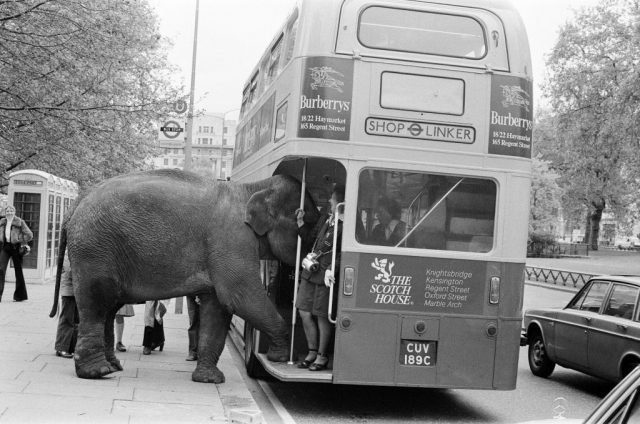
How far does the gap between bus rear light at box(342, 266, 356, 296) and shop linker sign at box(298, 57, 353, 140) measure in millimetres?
1239

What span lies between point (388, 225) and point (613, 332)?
336 centimetres

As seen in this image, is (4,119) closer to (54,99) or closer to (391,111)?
(54,99)

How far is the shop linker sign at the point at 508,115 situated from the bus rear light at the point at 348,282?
70.1 inches

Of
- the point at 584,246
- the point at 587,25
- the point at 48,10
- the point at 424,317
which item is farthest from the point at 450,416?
the point at 584,246

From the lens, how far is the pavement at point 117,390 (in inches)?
277

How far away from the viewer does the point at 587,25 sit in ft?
130

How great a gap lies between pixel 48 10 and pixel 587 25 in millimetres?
29604

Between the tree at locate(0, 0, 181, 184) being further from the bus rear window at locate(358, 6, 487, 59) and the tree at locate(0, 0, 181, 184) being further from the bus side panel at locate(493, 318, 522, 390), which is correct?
the bus side panel at locate(493, 318, 522, 390)

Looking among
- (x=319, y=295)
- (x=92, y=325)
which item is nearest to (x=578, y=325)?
(x=319, y=295)

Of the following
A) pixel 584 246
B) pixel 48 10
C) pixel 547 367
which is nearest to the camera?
pixel 547 367

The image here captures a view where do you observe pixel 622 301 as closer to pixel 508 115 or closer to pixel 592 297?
pixel 592 297

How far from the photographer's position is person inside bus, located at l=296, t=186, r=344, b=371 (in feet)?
26.7

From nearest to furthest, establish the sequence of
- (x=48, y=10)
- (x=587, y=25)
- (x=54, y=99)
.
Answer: (x=48, y=10) → (x=54, y=99) → (x=587, y=25)

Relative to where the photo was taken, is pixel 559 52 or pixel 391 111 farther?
pixel 559 52
